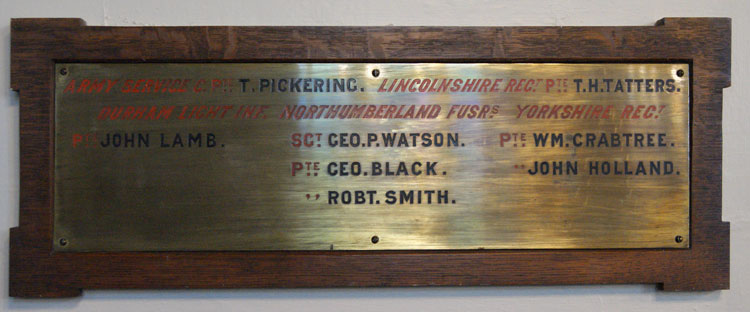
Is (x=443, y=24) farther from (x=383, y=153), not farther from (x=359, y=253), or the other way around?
(x=359, y=253)

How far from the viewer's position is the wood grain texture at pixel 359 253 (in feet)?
2.68

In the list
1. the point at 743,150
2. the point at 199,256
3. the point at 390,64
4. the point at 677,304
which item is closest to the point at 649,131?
the point at 743,150

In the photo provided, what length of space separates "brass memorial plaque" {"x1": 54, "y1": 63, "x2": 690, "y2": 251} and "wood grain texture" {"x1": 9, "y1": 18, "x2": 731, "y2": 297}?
19mm

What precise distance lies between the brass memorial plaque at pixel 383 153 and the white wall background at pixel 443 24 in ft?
0.27

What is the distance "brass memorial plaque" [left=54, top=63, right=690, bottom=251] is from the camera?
2.72ft

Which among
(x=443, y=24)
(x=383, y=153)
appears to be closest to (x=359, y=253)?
(x=383, y=153)

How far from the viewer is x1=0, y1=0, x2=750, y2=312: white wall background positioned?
84 cm

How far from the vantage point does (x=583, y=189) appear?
840 millimetres

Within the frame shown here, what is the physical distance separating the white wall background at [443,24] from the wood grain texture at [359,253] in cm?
3

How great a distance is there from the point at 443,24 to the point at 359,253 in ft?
1.39

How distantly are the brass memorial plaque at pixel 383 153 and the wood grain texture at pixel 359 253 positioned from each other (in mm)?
19

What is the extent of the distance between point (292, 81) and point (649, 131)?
620 millimetres

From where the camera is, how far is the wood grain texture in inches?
32.1

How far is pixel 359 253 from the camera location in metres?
0.84
